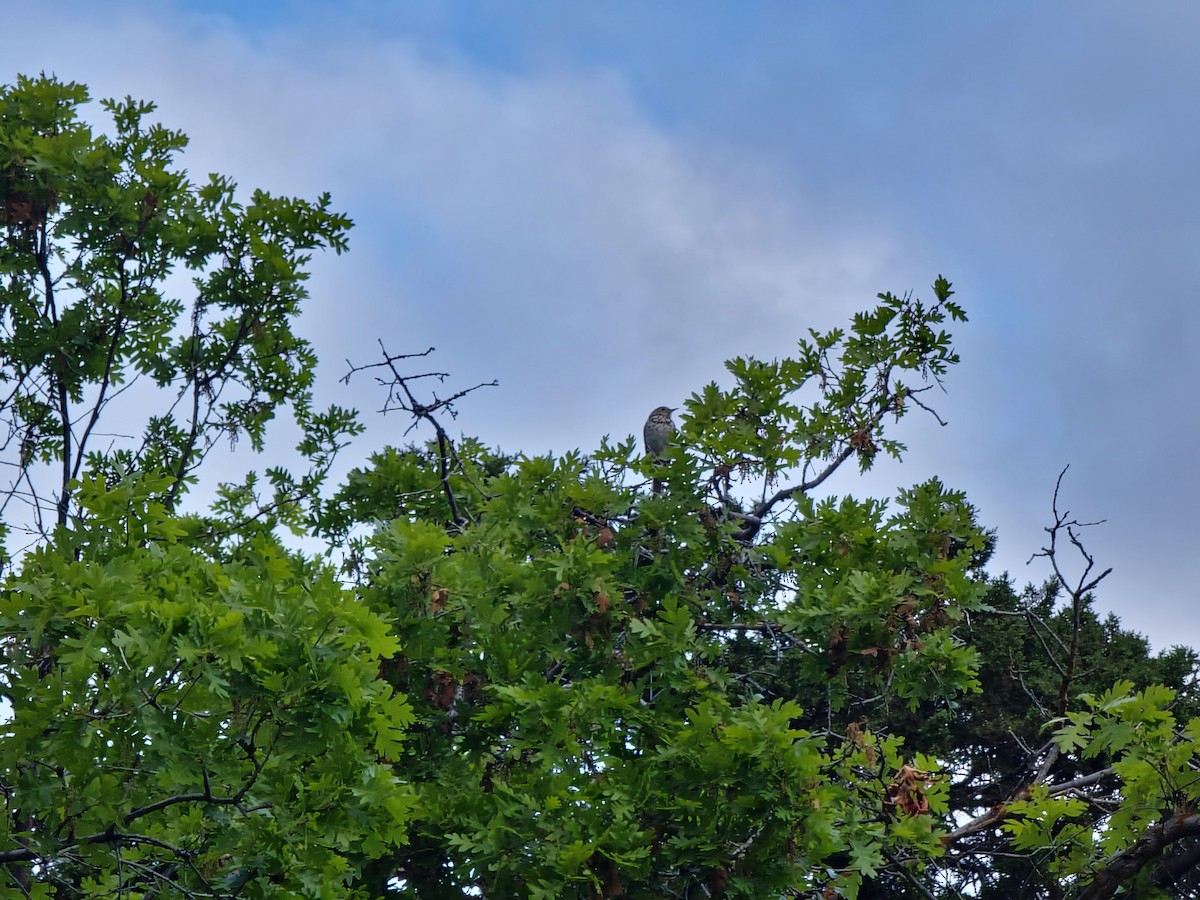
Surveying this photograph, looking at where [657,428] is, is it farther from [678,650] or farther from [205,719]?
[205,719]

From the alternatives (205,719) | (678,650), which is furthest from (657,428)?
(205,719)

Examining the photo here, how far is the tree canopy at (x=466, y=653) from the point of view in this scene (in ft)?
17.3

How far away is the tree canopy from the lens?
207 inches

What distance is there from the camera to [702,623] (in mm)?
7496

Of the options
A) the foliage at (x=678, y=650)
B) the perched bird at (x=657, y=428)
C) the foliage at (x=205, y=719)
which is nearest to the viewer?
the foliage at (x=205, y=719)

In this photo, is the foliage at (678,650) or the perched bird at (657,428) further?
the perched bird at (657,428)

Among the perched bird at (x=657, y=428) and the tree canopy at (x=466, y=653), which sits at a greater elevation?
the perched bird at (x=657, y=428)

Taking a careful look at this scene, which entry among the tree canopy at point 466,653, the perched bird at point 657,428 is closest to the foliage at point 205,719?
the tree canopy at point 466,653

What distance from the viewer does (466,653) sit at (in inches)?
271

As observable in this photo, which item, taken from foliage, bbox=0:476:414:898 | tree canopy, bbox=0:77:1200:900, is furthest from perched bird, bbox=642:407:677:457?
foliage, bbox=0:476:414:898

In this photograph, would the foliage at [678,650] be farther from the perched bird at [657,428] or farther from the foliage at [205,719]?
the perched bird at [657,428]

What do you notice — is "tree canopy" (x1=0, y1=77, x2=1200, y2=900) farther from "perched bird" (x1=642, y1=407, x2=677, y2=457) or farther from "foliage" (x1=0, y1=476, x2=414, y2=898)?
"perched bird" (x1=642, y1=407, x2=677, y2=457)

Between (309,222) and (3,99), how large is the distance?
2.40 m

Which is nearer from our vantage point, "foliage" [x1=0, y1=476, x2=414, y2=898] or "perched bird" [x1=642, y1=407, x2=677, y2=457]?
"foliage" [x1=0, y1=476, x2=414, y2=898]
